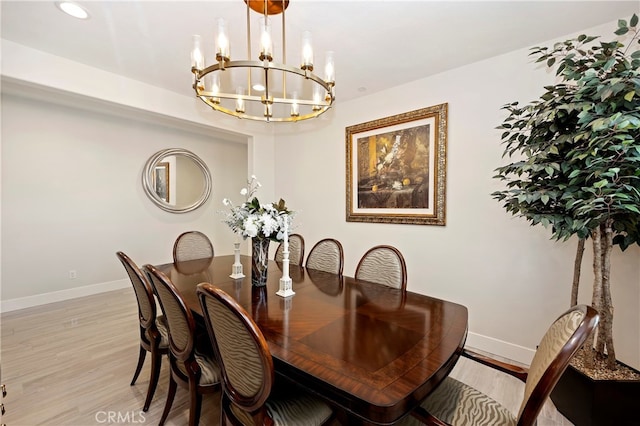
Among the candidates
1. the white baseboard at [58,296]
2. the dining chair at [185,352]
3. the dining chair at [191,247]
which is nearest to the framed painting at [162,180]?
the white baseboard at [58,296]

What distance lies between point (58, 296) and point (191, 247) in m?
2.42

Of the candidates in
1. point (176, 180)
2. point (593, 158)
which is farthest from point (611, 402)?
point (176, 180)

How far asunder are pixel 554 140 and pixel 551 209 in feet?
1.38

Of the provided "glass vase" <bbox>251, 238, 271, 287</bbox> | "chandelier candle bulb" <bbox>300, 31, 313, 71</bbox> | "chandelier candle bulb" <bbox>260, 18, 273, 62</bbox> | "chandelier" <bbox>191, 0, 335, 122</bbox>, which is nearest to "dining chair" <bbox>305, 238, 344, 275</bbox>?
"glass vase" <bbox>251, 238, 271, 287</bbox>

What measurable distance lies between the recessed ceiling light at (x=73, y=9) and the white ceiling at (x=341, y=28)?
Answer: 0.15ft

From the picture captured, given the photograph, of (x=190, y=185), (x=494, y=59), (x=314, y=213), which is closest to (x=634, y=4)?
(x=494, y=59)

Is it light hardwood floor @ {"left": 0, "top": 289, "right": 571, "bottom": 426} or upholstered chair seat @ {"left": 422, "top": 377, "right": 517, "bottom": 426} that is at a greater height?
upholstered chair seat @ {"left": 422, "top": 377, "right": 517, "bottom": 426}

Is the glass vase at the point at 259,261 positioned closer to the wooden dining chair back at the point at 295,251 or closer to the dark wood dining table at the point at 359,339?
the dark wood dining table at the point at 359,339

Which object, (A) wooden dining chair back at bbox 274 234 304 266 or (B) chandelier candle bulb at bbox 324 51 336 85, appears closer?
(B) chandelier candle bulb at bbox 324 51 336 85

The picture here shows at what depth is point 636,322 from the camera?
1.96 metres

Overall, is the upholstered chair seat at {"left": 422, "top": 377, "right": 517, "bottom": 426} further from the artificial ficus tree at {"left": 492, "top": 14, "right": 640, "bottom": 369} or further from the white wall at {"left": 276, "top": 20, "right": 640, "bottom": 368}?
the white wall at {"left": 276, "top": 20, "right": 640, "bottom": 368}

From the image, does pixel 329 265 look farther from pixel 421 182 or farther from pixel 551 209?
pixel 551 209
